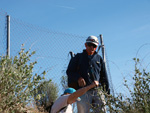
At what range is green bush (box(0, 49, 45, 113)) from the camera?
3682 mm

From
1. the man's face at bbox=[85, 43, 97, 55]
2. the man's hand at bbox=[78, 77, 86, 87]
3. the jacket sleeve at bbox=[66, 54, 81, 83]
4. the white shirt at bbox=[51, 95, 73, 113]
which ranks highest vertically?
the man's face at bbox=[85, 43, 97, 55]

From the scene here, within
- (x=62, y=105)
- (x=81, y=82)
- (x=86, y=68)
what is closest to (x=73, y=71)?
(x=86, y=68)

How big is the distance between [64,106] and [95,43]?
859 mm

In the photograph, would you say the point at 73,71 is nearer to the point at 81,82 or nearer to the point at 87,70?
the point at 87,70

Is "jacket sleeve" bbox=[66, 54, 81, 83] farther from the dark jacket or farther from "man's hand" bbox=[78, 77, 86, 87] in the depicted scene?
"man's hand" bbox=[78, 77, 86, 87]

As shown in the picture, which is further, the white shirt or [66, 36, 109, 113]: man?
[66, 36, 109, 113]: man

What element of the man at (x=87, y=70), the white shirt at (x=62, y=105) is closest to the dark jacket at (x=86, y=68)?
the man at (x=87, y=70)

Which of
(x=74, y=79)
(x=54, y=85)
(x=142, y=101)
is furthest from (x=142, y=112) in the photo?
(x=54, y=85)

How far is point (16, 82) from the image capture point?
3.73m

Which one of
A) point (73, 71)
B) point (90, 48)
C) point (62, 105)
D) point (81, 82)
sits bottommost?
point (62, 105)

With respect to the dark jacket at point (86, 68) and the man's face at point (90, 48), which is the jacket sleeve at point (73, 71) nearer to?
the dark jacket at point (86, 68)

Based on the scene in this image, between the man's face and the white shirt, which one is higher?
the man's face

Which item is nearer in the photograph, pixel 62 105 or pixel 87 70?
pixel 62 105

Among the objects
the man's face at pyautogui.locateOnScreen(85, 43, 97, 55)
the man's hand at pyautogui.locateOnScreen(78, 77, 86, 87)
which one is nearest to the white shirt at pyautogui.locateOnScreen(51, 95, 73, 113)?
the man's hand at pyautogui.locateOnScreen(78, 77, 86, 87)
